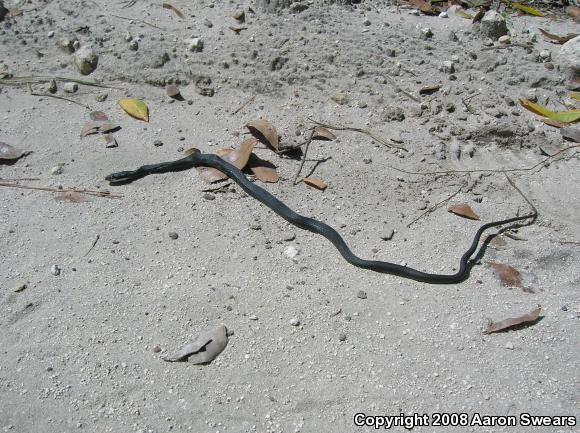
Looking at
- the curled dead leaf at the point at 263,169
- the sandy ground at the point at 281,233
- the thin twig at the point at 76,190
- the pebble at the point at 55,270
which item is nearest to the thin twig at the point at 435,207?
the sandy ground at the point at 281,233

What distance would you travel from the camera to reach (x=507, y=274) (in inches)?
142

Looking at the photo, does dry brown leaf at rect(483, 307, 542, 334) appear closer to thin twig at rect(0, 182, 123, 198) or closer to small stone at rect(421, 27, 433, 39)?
thin twig at rect(0, 182, 123, 198)

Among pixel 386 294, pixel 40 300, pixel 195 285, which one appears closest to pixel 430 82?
pixel 386 294

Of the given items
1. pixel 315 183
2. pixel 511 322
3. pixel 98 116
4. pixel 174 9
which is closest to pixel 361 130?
pixel 315 183

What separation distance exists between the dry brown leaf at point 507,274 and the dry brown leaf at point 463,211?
46 cm

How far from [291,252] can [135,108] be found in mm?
2167

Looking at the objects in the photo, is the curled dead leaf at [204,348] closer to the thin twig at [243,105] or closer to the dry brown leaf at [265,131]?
the dry brown leaf at [265,131]

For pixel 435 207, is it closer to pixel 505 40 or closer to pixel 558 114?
pixel 558 114

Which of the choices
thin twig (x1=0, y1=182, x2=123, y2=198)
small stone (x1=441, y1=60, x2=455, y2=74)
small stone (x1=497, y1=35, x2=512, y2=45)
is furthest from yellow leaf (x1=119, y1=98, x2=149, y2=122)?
small stone (x1=497, y1=35, x2=512, y2=45)

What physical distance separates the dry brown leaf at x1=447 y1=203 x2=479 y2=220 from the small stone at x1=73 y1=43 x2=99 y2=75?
143 inches

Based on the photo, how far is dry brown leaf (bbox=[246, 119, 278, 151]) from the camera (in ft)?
14.5

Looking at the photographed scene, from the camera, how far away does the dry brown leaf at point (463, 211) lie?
403 cm

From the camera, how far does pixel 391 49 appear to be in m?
5.07

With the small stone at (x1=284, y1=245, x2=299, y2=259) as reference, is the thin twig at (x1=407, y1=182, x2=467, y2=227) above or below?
above
